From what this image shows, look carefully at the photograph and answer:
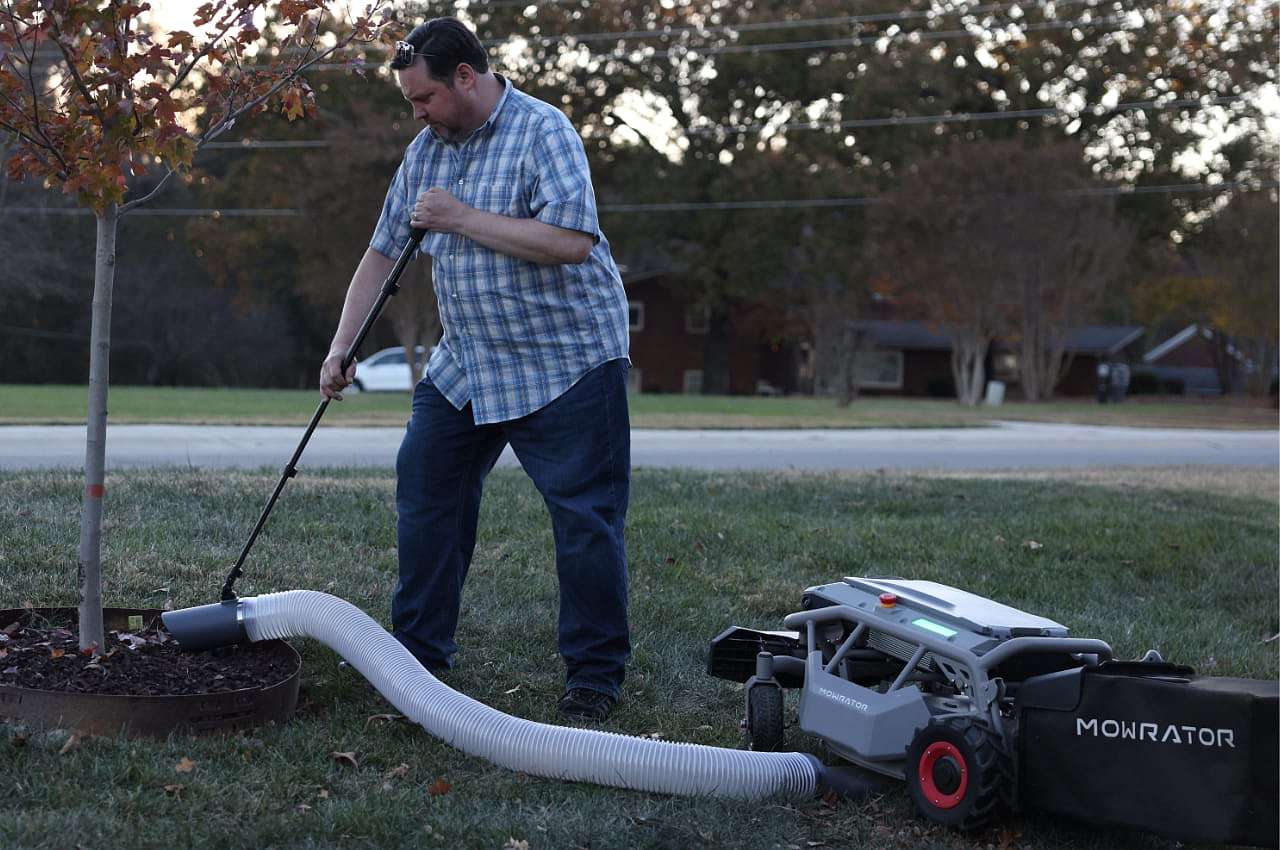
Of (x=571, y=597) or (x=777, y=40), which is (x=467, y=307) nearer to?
(x=571, y=597)

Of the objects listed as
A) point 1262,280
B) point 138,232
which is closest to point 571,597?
point 1262,280

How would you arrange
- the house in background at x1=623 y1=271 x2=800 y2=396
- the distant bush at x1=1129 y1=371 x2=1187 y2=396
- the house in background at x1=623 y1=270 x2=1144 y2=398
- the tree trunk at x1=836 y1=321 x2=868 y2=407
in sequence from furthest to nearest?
1. the distant bush at x1=1129 y1=371 x2=1187 y2=396
2. the house in background at x1=623 y1=271 x2=800 y2=396
3. the house in background at x1=623 y1=270 x2=1144 y2=398
4. the tree trunk at x1=836 y1=321 x2=868 y2=407

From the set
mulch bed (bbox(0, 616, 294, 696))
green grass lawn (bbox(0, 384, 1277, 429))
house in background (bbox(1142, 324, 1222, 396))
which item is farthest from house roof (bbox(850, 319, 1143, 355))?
mulch bed (bbox(0, 616, 294, 696))

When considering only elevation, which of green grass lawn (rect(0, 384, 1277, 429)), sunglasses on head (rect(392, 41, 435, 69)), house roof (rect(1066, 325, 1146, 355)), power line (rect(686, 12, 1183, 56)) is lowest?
green grass lawn (rect(0, 384, 1277, 429))

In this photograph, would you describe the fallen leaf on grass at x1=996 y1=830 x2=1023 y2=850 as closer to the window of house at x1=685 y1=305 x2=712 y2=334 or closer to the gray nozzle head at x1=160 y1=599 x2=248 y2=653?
the gray nozzle head at x1=160 y1=599 x2=248 y2=653

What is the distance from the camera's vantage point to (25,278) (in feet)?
116

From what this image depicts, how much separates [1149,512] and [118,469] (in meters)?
6.01

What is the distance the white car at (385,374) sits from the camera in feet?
130

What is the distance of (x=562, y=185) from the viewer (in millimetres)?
3975

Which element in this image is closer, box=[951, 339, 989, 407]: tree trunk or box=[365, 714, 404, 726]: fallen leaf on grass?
box=[365, 714, 404, 726]: fallen leaf on grass

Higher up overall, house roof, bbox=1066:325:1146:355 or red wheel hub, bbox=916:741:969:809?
house roof, bbox=1066:325:1146:355

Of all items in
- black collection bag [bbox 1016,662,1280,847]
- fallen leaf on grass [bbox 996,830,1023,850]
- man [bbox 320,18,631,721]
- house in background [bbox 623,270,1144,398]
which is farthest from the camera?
house in background [bbox 623,270,1144,398]

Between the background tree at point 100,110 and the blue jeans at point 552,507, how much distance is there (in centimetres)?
89

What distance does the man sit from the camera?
3973 mm
